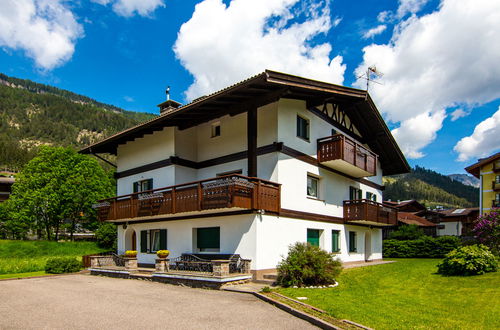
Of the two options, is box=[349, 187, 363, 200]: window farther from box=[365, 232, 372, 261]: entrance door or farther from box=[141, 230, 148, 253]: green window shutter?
box=[141, 230, 148, 253]: green window shutter

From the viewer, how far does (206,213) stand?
1784cm

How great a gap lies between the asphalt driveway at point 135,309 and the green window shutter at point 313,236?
7.19m

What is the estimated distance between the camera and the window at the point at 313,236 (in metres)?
19.6

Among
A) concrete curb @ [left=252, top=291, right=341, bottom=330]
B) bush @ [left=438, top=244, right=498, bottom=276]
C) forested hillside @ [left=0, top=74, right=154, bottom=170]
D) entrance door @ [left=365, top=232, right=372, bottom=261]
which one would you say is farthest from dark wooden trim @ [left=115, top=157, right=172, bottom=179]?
forested hillside @ [left=0, top=74, right=154, bottom=170]

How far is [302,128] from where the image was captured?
19.6m

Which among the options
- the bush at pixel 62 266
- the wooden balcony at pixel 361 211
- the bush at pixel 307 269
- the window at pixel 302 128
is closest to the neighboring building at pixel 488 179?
the wooden balcony at pixel 361 211

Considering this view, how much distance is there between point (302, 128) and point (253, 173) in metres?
4.17

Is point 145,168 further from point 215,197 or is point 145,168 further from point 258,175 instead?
point 215,197

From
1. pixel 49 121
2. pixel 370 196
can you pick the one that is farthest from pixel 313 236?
pixel 49 121

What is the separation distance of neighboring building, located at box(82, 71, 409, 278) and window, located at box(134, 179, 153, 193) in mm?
62

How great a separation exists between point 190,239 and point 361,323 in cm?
1175

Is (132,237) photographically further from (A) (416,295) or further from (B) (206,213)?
(A) (416,295)

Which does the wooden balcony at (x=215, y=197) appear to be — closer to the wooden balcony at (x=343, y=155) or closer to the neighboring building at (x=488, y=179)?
the wooden balcony at (x=343, y=155)

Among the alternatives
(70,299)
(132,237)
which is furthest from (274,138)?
(132,237)
